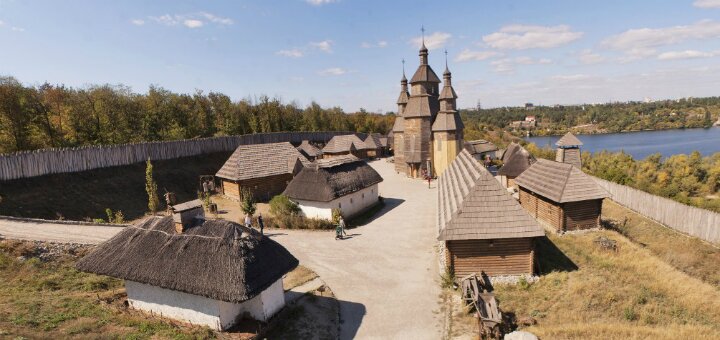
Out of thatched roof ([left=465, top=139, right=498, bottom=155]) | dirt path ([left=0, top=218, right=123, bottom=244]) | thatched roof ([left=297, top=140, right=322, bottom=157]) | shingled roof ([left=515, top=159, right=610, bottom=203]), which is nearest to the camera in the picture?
dirt path ([left=0, top=218, right=123, bottom=244])

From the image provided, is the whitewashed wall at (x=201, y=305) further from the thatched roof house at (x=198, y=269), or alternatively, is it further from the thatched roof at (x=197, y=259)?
the thatched roof at (x=197, y=259)

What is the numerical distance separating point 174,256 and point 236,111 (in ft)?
145

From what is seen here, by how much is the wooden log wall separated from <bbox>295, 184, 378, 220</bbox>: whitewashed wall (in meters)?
9.75

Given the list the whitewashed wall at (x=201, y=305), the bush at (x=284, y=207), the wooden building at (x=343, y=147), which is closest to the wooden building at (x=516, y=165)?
the bush at (x=284, y=207)

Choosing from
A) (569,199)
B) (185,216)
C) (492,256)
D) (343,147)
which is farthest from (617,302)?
(343,147)

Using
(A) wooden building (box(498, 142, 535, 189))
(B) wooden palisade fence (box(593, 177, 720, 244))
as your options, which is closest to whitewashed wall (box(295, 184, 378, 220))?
(A) wooden building (box(498, 142, 535, 189))

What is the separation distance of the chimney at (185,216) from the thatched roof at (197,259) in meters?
0.21

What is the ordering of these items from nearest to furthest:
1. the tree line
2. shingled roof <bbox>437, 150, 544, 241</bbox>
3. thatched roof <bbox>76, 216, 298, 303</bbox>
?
thatched roof <bbox>76, 216, 298, 303</bbox> < shingled roof <bbox>437, 150, 544, 241</bbox> < the tree line

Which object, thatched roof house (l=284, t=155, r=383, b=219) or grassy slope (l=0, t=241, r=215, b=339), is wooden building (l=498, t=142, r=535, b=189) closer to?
thatched roof house (l=284, t=155, r=383, b=219)

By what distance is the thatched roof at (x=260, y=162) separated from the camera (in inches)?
1106

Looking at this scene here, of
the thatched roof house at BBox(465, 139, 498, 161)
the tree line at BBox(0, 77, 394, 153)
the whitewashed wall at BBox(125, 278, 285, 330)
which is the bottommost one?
the whitewashed wall at BBox(125, 278, 285, 330)

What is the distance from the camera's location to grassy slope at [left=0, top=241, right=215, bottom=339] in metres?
9.79

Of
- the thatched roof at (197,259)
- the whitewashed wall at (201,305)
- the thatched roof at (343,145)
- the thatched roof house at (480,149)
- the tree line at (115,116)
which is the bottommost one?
the whitewashed wall at (201,305)

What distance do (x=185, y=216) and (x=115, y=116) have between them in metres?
31.7
